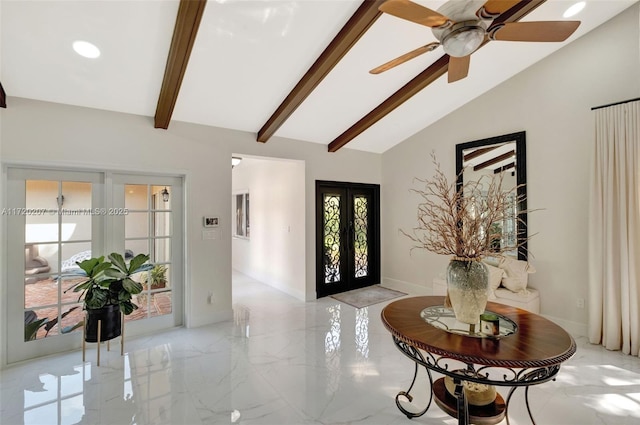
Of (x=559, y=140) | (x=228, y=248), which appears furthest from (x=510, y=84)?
(x=228, y=248)

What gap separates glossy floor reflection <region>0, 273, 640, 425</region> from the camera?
2152 mm

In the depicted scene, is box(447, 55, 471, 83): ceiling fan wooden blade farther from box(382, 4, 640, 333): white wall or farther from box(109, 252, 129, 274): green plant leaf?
box(109, 252, 129, 274): green plant leaf

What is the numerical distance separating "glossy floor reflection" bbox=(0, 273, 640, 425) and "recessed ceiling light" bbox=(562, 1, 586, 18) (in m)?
3.51

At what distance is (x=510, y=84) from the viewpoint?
4129mm

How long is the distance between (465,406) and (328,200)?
387 centimetres

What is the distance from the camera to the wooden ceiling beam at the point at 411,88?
2863mm

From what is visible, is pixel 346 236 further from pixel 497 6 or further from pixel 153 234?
pixel 497 6

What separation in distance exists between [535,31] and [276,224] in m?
4.58

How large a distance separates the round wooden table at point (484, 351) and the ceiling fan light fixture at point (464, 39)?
5.90 feet

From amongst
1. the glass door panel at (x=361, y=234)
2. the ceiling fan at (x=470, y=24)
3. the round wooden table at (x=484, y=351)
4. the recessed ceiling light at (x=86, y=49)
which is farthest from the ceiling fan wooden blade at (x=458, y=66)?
the glass door panel at (x=361, y=234)

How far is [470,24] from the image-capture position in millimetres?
1867

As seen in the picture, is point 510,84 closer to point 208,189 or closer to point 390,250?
point 390,250

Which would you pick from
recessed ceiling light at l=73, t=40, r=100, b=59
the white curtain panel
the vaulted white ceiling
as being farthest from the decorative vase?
recessed ceiling light at l=73, t=40, r=100, b=59

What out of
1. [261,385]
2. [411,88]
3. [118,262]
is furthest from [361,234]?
[118,262]
